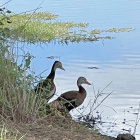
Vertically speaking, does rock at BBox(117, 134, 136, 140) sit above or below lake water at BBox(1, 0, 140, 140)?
below

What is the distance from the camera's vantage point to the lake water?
9.18 metres

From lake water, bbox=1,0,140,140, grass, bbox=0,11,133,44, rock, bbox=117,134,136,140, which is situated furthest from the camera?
grass, bbox=0,11,133,44

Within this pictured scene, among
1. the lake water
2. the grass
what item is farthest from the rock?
the grass

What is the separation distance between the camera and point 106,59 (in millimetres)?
12914

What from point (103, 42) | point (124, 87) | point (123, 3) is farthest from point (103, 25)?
point (124, 87)

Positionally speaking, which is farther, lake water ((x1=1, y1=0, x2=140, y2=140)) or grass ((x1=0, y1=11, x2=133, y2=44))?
grass ((x1=0, y1=11, x2=133, y2=44))

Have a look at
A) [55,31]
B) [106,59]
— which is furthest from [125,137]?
[55,31]

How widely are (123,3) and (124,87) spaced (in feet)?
40.0

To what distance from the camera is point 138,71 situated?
1167 centimetres

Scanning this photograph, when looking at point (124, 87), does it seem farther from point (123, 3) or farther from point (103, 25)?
point (123, 3)

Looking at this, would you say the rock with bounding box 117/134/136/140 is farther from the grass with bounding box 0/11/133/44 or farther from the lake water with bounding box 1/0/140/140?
the grass with bounding box 0/11/133/44

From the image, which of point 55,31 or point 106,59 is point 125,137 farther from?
point 55,31

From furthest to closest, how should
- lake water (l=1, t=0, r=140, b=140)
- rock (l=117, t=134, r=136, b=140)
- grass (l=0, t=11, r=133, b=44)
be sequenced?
grass (l=0, t=11, r=133, b=44)
lake water (l=1, t=0, r=140, b=140)
rock (l=117, t=134, r=136, b=140)

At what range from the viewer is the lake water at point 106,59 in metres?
9.18
